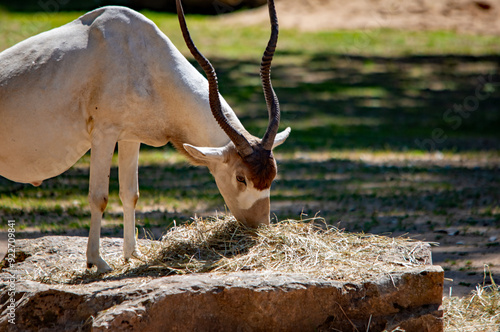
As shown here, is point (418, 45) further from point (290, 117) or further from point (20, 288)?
point (20, 288)

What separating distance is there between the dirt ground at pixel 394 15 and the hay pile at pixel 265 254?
1664 cm

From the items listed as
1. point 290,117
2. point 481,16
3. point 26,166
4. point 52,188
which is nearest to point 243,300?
point 26,166

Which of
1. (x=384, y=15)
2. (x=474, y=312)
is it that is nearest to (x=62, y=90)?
(x=474, y=312)

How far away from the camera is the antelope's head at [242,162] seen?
517 centimetres

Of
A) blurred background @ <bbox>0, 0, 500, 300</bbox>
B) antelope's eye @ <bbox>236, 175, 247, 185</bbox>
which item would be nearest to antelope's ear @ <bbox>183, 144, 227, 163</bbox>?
antelope's eye @ <bbox>236, 175, 247, 185</bbox>

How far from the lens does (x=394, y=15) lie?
72.2 ft

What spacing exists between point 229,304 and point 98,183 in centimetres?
167

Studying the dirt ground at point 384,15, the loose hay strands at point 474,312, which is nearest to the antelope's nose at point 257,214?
the loose hay strands at point 474,312

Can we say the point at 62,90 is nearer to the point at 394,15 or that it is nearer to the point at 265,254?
the point at 265,254

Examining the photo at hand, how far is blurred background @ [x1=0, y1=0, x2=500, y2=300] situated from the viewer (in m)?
8.03

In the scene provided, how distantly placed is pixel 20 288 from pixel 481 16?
20.5m

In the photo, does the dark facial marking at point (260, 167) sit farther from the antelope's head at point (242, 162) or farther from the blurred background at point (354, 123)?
the blurred background at point (354, 123)

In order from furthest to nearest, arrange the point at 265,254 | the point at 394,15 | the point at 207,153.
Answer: the point at 394,15 → the point at 207,153 → the point at 265,254

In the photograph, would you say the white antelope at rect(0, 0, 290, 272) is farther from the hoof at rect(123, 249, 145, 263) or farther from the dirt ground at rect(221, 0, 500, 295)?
the dirt ground at rect(221, 0, 500, 295)
